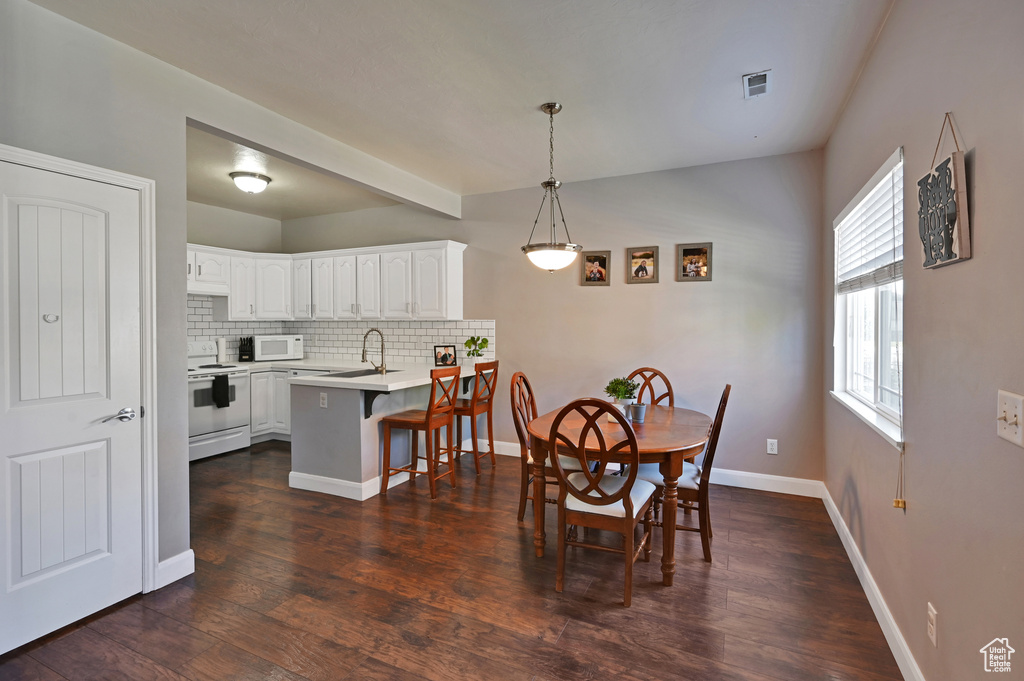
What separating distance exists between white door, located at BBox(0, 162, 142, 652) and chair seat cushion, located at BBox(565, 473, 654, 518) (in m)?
2.19

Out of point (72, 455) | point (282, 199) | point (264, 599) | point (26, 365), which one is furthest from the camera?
point (282, 199)

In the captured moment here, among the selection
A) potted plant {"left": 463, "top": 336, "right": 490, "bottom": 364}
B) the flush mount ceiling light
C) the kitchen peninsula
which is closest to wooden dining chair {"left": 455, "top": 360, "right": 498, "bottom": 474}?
potted plant {"left": 463, "top": 336, "right": 490, "bottom": 364}

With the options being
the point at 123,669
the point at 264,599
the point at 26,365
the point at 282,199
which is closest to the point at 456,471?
the point at 264,599

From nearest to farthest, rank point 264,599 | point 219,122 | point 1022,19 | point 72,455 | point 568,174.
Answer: point 1022,19 < point 72,455 < point 264,599 < point 219,122 < point 568,174

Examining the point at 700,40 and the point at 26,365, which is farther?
the point at 700,40

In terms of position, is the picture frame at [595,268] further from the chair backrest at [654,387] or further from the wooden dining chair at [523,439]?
the wooden dining chair at [523,439]

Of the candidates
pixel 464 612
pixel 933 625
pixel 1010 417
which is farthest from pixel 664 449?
pixel 1010 417

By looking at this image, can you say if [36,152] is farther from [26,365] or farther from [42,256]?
[26,365]

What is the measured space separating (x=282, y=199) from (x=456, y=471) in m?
3.48

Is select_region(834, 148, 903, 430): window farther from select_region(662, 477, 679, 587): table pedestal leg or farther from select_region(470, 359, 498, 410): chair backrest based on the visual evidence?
select_region(470, 359, 498, 410): chair backrest

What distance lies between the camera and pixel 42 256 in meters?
2.14

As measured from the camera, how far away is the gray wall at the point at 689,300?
13.0 ft

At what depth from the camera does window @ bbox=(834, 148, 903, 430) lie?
2191 millimetres

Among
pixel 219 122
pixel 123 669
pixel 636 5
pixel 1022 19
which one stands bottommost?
pixel 123 669
